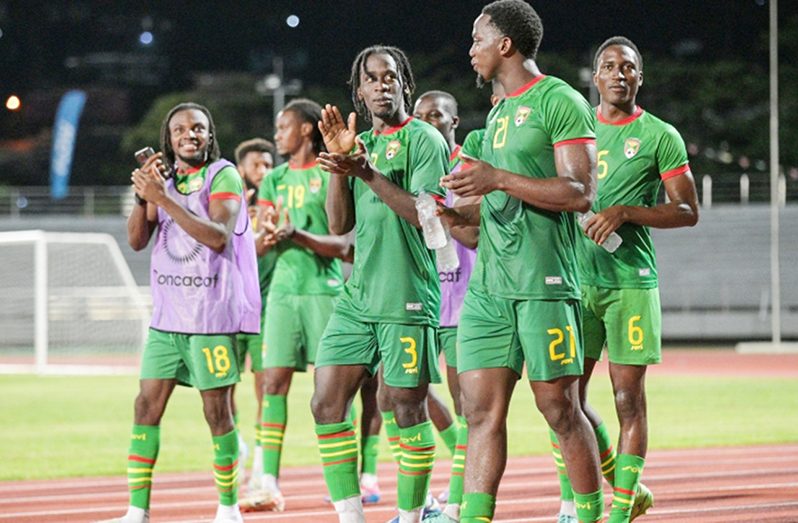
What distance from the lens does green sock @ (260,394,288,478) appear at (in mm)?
8734

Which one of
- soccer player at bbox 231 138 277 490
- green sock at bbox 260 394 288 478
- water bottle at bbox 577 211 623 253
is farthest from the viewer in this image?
soccer player at bbox 231 138 277 490

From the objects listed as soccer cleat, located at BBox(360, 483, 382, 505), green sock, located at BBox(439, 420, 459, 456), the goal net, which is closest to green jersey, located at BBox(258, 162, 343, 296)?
green sock, located at BBox(439, 420, 459, 456)

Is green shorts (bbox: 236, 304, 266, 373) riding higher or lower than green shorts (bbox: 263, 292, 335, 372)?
lower

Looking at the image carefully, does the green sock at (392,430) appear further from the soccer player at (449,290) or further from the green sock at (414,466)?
the green sock at (414,466)

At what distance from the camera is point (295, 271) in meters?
9.10

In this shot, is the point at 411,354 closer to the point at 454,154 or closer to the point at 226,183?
the point at 226,183

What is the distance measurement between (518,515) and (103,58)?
54.6 meters

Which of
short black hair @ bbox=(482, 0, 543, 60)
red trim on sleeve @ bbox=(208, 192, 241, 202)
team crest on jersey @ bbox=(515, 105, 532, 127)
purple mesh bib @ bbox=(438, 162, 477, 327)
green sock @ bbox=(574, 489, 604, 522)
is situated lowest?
green sock @ bbox=(574, 489, 604, 522)

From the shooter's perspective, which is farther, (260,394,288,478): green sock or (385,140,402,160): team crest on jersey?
(260,394,288,478): green sock

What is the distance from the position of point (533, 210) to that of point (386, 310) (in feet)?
3.92

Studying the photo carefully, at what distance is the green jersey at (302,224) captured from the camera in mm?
8945

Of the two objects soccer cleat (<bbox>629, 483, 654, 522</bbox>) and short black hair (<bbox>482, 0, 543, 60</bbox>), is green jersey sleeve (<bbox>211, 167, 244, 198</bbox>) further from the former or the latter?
soccer cleat (<bbox>629, 483, 654, 522</bbox>)

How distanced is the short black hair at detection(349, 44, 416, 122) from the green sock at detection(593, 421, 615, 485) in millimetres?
1953

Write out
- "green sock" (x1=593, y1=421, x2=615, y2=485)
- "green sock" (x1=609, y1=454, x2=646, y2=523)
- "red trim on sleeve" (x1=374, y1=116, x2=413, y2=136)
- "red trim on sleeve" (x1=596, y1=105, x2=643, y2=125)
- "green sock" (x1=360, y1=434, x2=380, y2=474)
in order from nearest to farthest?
"green sock" (x1=609, y1=454, x2=646, y2=523), "red trim on sleeve" (x1=374, y1=116, x2=413, y2=136), "red trim on sleeve" (x1=596, y1=105, x2=643, y2=125), "green sock" (x1=593, y1=421, x2=615, y2=485), "green sock" (x1=360, y1=434, x2=380, y2=474)
